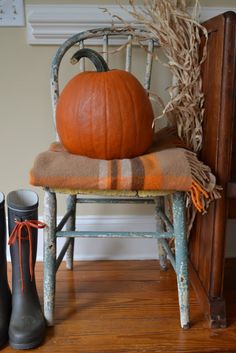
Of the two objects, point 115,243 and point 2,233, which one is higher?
point 2,233

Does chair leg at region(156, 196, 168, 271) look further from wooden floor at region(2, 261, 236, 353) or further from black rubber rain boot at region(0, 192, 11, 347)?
black rubber rain boot at region(0, 192, 11, 347)

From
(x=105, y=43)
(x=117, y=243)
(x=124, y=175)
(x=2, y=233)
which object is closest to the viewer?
(x=124, y=175)

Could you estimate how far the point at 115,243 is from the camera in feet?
4.33

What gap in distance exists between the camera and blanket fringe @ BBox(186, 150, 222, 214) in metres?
0.83

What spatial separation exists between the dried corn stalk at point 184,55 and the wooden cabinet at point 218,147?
2 centimetres

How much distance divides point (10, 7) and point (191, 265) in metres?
0.95

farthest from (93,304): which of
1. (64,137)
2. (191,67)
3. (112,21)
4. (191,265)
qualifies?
(112,21)

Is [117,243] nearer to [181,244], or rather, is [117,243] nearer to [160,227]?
[160,227]

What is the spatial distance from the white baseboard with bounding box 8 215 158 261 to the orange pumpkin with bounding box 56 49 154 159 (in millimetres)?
447

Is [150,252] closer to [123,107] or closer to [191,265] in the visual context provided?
[191,265]

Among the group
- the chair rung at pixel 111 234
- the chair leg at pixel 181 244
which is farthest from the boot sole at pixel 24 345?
the chair leg at pixel 181 244

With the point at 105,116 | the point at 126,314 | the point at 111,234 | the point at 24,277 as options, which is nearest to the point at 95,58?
the point at 105,116

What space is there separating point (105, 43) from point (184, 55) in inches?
9.9

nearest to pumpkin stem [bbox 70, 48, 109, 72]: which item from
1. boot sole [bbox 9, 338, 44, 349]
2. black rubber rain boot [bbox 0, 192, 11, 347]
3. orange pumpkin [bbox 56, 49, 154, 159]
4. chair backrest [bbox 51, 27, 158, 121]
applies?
orange pumpkin [bbox 56, 49, 154, 159]
